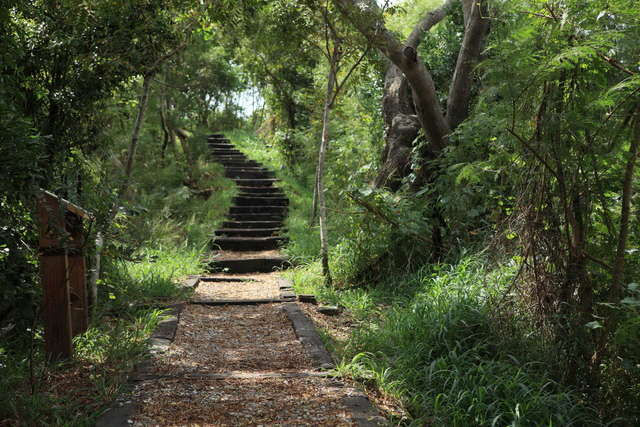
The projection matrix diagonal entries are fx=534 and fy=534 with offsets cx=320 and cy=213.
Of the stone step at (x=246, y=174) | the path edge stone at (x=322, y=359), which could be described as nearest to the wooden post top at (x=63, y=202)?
the path edge stone at (x=322, y=359)

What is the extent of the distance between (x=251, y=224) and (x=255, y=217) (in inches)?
19.3

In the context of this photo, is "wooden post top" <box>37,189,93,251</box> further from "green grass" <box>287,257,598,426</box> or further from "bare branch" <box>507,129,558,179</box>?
"bare branch" <box>507,129,558,179</box>

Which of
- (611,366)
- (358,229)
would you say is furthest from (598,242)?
(358,229)

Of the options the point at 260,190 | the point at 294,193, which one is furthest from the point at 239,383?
the point at 260,190

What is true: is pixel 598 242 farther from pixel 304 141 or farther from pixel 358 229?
pixel 304 141

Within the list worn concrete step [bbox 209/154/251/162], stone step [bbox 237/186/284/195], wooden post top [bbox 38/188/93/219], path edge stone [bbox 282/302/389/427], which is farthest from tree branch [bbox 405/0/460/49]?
worn concrete step [bbox 209/154/251/162]

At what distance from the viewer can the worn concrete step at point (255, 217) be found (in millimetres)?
11125

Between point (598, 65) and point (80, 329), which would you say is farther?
point (80, 329)

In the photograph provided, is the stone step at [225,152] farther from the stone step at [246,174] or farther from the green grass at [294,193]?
the stone step at [246,174]

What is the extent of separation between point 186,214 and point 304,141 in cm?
334

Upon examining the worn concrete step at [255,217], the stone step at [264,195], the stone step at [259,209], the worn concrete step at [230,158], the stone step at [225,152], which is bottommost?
the worn concrete step at [255,217]

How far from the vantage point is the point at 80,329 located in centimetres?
428

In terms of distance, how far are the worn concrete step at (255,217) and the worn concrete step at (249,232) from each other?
0.76m

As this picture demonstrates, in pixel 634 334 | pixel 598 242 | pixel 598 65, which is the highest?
pixel 598 65
